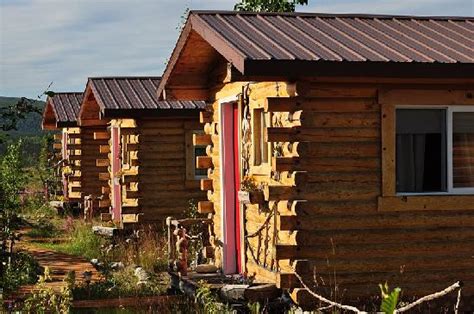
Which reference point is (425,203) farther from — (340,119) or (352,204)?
(340,119)

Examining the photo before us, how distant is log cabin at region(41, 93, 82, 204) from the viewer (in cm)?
2692

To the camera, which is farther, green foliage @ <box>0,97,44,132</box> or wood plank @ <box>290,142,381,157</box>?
green foliage @ <box>0,97,44,132</box>

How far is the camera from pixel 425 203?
1048 centimetres

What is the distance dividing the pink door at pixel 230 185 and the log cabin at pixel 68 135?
14251 mm

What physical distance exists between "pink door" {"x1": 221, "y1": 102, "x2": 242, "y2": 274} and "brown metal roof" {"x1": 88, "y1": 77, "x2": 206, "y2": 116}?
15.8 ft

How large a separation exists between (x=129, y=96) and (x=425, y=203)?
10.7 meters

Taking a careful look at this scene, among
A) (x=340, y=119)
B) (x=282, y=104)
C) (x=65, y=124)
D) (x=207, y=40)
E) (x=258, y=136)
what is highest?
(x=207, y=40)

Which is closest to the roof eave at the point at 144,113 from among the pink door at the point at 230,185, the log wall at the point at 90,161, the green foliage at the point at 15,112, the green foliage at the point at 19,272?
the green foliage at the point at 19,272

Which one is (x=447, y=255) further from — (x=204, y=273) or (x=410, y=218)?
(x=204, y=273)

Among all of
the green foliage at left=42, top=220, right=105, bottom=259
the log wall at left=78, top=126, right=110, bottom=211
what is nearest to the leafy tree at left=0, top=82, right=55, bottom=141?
the green foliage at left=42, top=220, right=105, bottom=259

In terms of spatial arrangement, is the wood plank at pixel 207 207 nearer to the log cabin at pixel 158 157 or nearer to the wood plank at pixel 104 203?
the log cabin at pixel 158 157

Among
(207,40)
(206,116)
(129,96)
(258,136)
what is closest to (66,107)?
(129,96)

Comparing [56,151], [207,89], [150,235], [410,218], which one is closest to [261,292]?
[410,218]

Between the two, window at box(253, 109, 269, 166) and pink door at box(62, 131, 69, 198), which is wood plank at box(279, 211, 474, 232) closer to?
window at box(253, 109, 269, 166)
